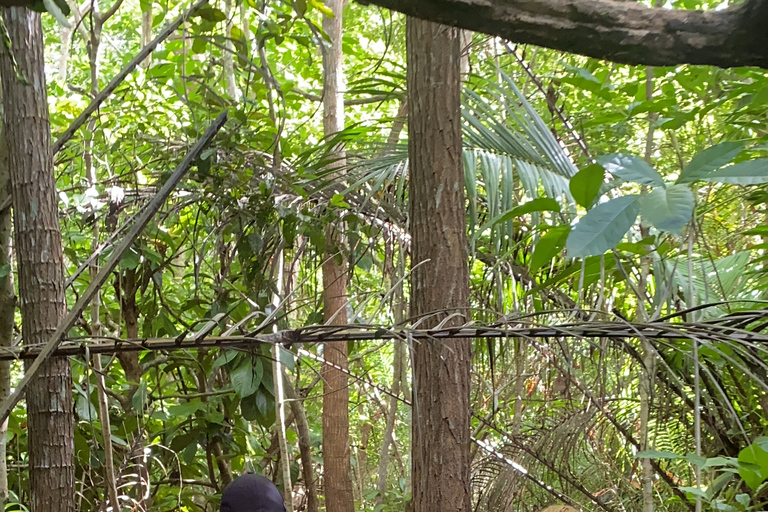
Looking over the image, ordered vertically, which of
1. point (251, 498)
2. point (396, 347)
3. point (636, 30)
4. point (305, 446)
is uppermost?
point (636, 30)

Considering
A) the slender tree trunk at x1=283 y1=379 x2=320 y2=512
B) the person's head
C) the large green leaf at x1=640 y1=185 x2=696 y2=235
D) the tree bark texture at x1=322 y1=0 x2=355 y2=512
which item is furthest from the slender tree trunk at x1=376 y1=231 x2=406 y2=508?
the large green leaf at x1=640 y1=185 x2=696 y2=235

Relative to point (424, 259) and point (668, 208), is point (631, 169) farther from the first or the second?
point (424, 259)

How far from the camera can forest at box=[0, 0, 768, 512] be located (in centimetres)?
74

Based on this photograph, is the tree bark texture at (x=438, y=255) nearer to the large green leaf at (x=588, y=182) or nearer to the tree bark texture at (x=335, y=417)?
the large green leaf at (x=588, y=182)

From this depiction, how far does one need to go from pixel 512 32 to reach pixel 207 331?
0.54 m

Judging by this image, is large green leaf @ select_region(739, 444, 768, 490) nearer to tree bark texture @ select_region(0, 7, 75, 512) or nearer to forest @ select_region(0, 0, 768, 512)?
Result: forest @ select_region(0, 0, 768, 512)

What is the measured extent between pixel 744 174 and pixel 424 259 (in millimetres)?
1008

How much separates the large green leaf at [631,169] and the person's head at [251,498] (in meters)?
1.27

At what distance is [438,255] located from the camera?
1.64 metres

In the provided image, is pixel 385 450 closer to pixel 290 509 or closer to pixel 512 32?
pixel 290 509

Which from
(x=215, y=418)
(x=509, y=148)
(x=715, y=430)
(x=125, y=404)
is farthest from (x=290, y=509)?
(x=509, y=148)

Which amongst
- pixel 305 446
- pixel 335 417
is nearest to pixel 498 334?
pixel 305 446

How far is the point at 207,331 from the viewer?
829mm

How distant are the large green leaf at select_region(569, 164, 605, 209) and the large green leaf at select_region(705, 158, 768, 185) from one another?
12 cm
